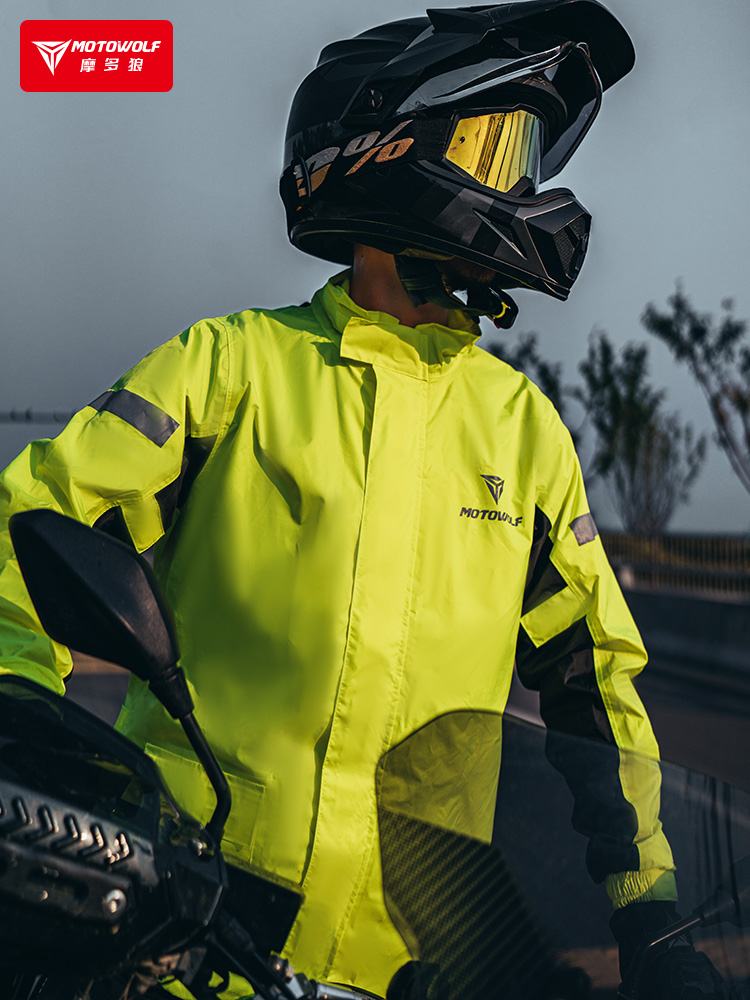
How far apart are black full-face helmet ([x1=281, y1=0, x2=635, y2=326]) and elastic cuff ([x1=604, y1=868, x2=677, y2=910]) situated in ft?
3.34

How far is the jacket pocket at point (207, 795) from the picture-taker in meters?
1.17

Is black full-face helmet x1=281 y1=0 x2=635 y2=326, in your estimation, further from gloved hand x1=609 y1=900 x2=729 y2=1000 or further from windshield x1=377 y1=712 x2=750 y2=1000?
gloved hand x1=609 y1=900 x2=729 y2=1000

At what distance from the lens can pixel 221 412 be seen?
142 centimetres

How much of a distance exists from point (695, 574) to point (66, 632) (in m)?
15.1

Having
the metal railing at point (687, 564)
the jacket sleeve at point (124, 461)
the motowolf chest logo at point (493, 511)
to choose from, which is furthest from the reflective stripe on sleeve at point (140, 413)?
the metal railing at point (687, 564)

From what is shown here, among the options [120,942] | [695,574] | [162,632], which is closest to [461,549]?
[162,632]

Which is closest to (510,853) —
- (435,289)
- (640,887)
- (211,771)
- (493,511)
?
(640,887)

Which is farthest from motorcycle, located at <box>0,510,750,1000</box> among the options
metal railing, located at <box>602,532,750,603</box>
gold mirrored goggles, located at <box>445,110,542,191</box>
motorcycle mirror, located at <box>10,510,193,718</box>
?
metal railing, located at <box>602,532,750,603</box>

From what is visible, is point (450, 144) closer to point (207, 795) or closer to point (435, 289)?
point (435, 289)

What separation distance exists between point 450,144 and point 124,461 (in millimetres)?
855

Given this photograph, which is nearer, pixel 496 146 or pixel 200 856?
pixel 200 856

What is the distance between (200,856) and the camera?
867mm

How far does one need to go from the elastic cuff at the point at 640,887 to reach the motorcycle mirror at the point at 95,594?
1.74ft

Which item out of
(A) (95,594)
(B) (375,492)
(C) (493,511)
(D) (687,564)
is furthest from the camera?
(D) (687,564)
